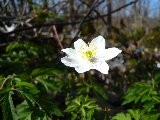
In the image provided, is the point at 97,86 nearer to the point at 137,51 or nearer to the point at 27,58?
the point at 27,58

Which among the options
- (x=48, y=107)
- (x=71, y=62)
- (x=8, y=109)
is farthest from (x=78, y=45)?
(x=8, y=109)

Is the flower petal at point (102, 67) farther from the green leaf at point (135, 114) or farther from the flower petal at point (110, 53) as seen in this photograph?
the green leaf at point (135, 114)

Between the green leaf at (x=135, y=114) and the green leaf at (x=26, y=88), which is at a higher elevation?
the green leaf at (x=26, y=88)

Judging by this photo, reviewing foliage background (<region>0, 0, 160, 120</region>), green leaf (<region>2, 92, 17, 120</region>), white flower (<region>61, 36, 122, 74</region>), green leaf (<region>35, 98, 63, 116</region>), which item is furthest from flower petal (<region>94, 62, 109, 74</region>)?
green leaf (<region>2, 92, 17, 120</region>)

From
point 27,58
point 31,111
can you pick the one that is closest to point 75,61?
point 31,111

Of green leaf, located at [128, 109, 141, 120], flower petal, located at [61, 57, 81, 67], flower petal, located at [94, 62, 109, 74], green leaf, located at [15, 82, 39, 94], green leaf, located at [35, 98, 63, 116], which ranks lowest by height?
green leaf, located at [128, 109, 141, 120]

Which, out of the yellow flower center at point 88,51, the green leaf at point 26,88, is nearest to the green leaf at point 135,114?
the yellow flower center at point 88,51

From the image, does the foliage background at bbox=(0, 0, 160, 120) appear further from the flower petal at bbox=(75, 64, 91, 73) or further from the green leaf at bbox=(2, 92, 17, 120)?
the flower petal at bbox=(75, 64, 91, 73)

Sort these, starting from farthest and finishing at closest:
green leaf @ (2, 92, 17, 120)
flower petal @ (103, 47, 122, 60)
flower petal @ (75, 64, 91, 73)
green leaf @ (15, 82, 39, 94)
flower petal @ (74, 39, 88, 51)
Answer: flower petal @ (74, 39, 88, 51) < flower petal @ (103, 47, 122, 60) < flower petal @ (75, 64, 91, 73) < green leaf @ (15, 82, 39, 94) < green leaf @ (2, 92, 17, 120)
